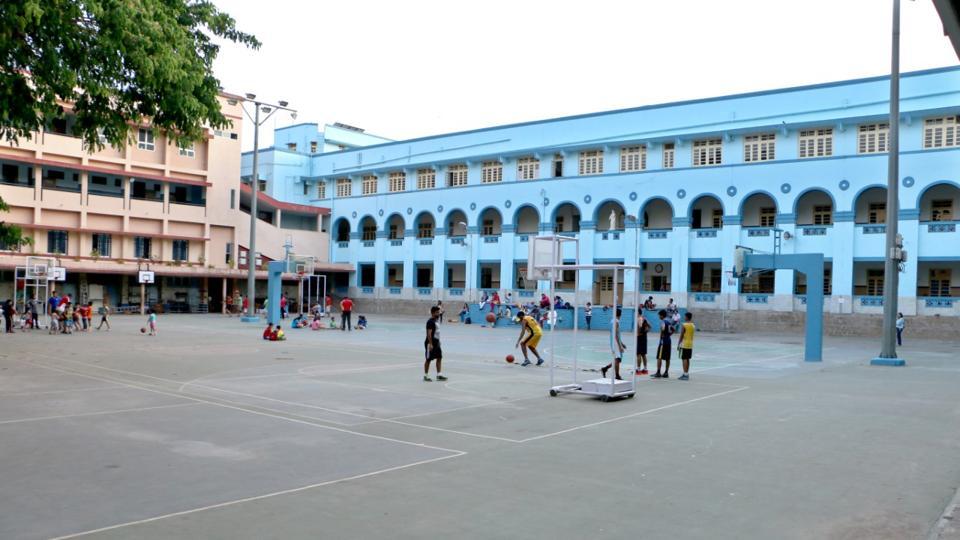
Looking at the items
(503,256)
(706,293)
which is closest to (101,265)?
(503,256)

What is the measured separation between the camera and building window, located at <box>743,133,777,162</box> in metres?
44.9

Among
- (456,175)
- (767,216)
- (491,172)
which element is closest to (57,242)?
(456,175)

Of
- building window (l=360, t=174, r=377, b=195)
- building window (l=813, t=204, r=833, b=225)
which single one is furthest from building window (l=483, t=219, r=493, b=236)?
building window (l=813, t=204, r=833, b=225)

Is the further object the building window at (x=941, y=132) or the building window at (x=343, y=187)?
the building window at (x=343, y=187)

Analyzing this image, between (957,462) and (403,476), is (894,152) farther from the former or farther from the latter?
(403,476)

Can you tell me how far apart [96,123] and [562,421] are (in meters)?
10.3

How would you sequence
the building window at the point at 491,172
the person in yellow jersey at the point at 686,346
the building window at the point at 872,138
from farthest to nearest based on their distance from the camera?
the building window at the point at 491,172 < the building window at the point at 872,138 < the person in yellow jersey at the point at 686,346

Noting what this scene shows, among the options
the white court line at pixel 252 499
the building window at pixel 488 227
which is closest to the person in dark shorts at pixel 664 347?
the white court line at pixel 252 499

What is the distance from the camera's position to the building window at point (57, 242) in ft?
162

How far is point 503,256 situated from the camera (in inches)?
2200

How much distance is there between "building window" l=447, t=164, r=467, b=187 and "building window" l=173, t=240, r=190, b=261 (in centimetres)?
1956

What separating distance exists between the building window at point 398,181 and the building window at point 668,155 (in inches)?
868

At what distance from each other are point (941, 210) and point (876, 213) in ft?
10.3

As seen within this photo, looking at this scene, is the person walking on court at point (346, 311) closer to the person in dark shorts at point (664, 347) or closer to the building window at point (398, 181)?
the person in dark shorts at point (664, 347)
